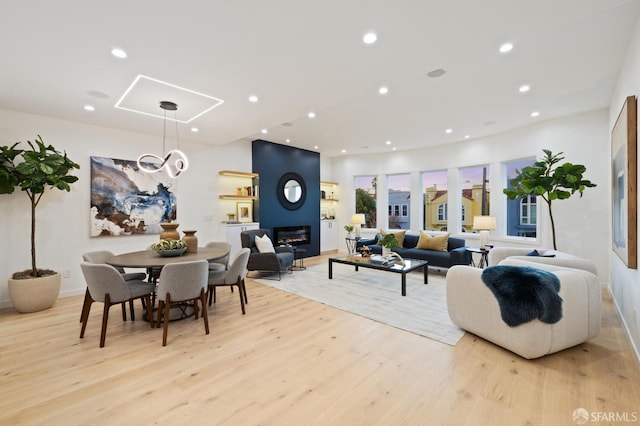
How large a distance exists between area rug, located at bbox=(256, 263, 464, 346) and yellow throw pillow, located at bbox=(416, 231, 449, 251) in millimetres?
630

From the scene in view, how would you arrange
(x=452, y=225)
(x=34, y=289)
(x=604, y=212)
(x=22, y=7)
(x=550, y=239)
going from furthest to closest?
(x=452, y=225) < (x=550, y=239) < (x=604, y=212) < (x=34, y=289) < (x=22, y=7)

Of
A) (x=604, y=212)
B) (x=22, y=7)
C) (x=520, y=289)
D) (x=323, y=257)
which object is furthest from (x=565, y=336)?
(x=323, y=257)

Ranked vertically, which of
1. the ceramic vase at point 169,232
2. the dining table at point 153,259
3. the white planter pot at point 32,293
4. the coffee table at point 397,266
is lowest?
the white planter pot at point 32,293

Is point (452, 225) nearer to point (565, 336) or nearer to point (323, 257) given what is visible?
point (323, 257)

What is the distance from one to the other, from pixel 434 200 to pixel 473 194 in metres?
0.94

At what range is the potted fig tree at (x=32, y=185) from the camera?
3682mm

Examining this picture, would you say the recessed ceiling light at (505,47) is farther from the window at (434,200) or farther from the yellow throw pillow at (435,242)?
the window at (434,200)

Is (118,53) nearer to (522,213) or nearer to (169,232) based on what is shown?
(169,232)

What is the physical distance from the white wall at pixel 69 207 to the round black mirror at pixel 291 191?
2082 millimetres

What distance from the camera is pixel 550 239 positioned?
5.16 meters

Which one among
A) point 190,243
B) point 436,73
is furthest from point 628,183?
point 190,243

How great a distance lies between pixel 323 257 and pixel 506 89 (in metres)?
5.50

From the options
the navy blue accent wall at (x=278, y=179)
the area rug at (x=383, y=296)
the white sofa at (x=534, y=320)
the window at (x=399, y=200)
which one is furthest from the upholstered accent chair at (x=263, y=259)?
the window at (x=399, y=200)

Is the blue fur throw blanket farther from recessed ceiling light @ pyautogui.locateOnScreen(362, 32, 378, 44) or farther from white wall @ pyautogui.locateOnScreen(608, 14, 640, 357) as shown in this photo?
recessed ceiling light @ pyautogui.locateOnScreen(362, 32, 378, 44)
